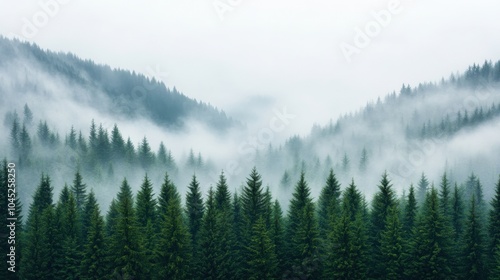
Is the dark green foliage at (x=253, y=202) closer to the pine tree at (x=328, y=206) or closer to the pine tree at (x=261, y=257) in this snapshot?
the pine tree at (x=328, y=206)

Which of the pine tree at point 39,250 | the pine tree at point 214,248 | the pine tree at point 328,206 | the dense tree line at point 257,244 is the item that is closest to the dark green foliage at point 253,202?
the dense tree line at point 257,244

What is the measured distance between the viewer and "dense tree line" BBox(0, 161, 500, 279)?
159 ft

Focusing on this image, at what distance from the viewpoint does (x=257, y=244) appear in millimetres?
49594

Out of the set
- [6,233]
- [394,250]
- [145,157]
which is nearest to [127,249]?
[6,233]

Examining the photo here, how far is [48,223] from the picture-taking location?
181ft

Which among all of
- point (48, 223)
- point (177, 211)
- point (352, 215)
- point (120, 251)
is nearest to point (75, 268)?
point (48, 223)

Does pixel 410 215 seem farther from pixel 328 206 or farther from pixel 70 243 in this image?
pixel 70 243

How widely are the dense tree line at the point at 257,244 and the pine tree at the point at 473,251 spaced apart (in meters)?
0.10

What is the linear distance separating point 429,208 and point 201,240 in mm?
23186

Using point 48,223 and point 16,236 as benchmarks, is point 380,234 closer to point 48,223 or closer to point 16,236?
point 48,223

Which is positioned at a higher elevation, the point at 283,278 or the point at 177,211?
the point at 177,211

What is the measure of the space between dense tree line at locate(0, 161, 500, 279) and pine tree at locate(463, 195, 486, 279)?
4.0 inches

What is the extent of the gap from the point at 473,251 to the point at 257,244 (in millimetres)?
22350

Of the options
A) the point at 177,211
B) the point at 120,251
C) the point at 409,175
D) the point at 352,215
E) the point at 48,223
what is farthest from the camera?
the point at 409,175
